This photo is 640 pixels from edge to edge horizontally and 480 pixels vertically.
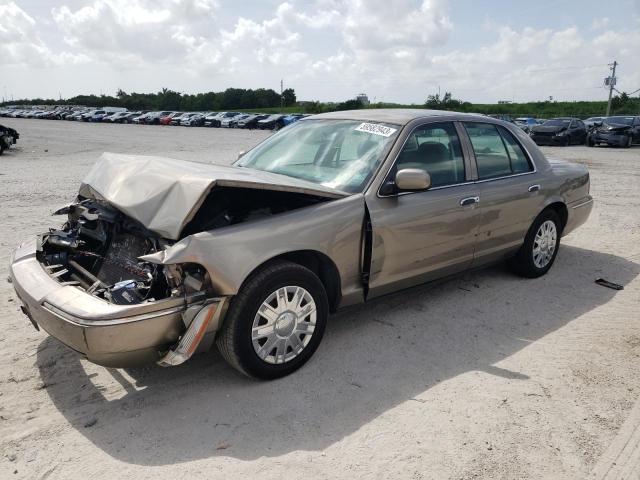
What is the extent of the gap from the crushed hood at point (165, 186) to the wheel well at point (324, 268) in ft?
1.37

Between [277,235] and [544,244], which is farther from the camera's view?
[544,244]

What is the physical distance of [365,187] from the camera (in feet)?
12.8

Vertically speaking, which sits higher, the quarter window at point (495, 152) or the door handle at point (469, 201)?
the quarter window at point (495, 152)

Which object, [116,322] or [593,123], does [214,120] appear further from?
[116,322]

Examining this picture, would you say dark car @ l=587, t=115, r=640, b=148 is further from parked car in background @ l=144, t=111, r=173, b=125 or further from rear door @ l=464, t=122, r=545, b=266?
parked car in background @ l=144, t=111, r=173, b=125

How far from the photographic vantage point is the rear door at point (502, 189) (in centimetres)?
477

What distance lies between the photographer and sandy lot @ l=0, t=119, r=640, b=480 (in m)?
2.76

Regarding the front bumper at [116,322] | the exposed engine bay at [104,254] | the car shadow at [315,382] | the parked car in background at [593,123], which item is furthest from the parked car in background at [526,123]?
the front bumper at [116,322]

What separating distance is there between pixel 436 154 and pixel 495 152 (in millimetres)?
876

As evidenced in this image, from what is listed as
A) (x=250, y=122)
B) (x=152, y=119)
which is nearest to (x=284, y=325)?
(x=250, y=122)

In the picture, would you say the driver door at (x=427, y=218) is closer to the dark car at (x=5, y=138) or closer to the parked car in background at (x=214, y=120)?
the dark car at (x=5, y=138)

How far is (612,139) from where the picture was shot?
25062 mm

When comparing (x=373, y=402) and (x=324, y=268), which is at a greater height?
(x=324, y=268)

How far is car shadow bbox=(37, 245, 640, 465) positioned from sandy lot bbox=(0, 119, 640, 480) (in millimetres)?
11
